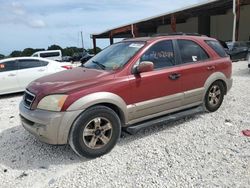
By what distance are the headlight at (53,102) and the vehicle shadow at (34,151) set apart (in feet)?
2.68

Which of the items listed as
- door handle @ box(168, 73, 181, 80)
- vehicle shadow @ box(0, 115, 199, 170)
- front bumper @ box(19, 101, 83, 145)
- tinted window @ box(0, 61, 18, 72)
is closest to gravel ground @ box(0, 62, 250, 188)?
vehicle shadow @ box(0, 115, 199, 170)

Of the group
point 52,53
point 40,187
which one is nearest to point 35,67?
point 40,187

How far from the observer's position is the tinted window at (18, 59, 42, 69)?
400 inches

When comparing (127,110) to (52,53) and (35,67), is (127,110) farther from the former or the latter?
(52,53)

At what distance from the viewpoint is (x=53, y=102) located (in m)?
4.10

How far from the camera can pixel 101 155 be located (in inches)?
172

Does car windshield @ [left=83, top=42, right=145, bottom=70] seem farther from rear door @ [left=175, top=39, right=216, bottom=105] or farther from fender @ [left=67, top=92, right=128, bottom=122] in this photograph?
rear door @ [left=175, top=39, right=216, bottom=105]

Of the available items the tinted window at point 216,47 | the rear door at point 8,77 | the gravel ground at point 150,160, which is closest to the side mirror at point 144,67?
the gravel ground at point 150,160

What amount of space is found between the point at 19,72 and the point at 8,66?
455 millimetres

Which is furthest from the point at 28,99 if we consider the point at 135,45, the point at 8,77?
the point at 8,77

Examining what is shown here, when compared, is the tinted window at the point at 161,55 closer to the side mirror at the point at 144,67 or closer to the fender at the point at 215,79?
the side mirror at the point at 144,67

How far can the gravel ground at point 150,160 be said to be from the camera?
3654 mm

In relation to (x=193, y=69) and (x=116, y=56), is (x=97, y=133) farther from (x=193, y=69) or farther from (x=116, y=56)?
(x=193, y=69)

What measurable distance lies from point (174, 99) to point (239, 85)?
4858 mm
